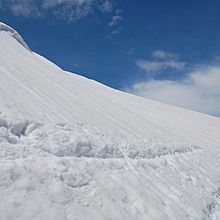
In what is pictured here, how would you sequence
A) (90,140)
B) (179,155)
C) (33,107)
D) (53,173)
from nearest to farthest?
(53,173)
(90,140)
(33,107)
(179,155)

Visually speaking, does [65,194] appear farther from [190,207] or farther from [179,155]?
[179,155]

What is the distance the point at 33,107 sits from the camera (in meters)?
4.66

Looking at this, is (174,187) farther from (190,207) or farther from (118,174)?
(118,174)

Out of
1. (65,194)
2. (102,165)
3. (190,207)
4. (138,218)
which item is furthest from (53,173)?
(190,207)

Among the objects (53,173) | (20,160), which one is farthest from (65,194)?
(20,160)

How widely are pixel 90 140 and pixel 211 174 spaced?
4240mm

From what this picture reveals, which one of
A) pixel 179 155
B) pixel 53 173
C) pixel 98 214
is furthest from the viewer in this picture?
pixel 179 155

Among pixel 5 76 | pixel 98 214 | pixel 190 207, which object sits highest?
pixel 5 76

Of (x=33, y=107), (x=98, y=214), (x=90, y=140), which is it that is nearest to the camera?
(x=98, y=214)

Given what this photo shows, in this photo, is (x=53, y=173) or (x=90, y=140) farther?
(x=90, y=140)

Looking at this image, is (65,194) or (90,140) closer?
(65,194)

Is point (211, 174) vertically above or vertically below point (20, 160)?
above

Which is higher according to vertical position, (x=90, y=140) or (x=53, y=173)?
(x=90, y=140)

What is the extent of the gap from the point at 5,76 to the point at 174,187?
5.32 meters
